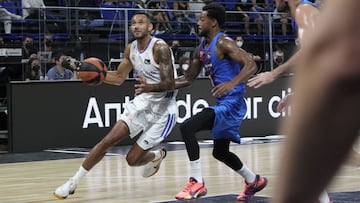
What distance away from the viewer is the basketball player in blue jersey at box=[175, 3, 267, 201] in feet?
24.0

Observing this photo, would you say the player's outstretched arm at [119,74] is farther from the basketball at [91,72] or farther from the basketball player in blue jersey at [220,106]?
the basketball player in blue jersey at [220,106]

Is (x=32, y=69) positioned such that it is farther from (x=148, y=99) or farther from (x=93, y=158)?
(x=93, y=158)

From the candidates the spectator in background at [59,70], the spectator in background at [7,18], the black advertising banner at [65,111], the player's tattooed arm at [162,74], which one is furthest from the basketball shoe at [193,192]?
the spectator in background at [7,18]

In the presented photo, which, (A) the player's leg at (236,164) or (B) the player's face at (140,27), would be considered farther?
(B) the player's face at (140,27)

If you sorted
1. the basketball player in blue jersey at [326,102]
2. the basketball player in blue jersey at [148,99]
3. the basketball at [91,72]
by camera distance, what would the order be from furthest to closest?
1. the basketball player in blue jersey at [148,99]
2. the basketball at [91,72]
3. the basketball player in blue jersey at [326,102]

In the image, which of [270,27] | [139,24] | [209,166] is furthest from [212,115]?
[270,27]

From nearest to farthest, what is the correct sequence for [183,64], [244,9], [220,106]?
1. [220,106]
2. [183,64]
3. [244,9]

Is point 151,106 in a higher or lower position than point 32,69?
lower

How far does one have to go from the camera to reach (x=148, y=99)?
8.37 meters

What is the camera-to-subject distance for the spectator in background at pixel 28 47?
1214 centimetres

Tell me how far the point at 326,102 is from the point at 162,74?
726 cm

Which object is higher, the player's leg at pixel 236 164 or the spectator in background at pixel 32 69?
the spectator in background at pixel 32 69

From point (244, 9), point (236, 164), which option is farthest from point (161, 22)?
point (236, 164)

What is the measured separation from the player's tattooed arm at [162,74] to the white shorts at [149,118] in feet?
1.06
